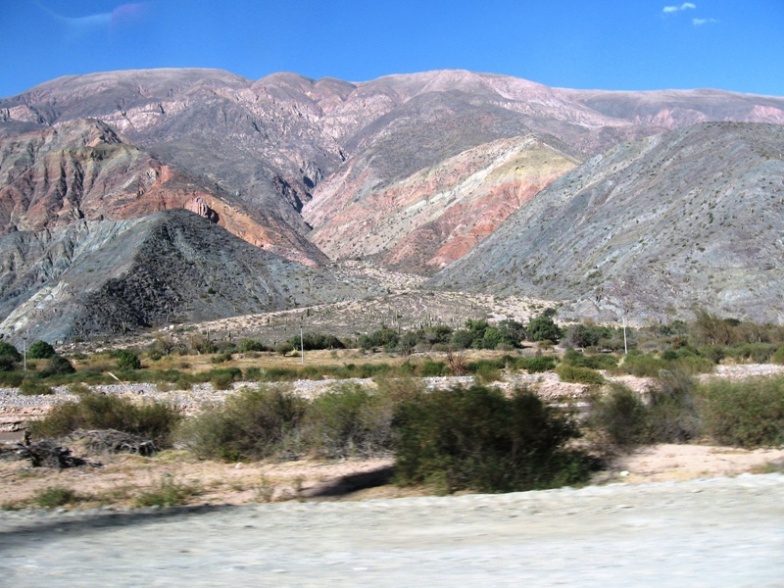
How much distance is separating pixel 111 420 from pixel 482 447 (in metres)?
11.1

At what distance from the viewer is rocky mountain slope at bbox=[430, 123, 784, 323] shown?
5609 centimetres

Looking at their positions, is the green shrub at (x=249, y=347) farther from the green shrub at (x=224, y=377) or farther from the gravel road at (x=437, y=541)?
the gravel road at (x=437, y=541)

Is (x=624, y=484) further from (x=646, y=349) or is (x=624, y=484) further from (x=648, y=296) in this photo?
(x=648, y=296)

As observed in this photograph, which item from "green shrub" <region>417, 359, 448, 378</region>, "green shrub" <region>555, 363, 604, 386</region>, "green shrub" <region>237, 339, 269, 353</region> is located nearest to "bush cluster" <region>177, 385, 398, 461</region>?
"green shrub" <region>555, 363, 604, 386</region>

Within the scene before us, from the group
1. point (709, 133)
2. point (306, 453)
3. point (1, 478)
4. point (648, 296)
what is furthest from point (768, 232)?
point (1, 478)

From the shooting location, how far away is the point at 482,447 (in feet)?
40.1

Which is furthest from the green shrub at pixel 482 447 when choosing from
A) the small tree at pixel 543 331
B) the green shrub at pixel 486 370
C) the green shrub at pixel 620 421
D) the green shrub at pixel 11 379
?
the small tree at pixel 543 331

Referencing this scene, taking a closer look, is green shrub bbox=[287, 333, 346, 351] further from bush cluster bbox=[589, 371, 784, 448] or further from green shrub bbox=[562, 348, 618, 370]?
bush cluster bbox=[589, 371, 784, 448]

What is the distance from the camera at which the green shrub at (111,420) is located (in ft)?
62.8

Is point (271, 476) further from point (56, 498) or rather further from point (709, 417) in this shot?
point (709, 417)

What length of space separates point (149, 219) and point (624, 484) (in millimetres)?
85376

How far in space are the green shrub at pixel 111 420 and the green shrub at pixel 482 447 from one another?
866 centimetres

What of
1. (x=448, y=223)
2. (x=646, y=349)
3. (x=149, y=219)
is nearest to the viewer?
(x=646, y=349)

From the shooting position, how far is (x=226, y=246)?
90.6m
